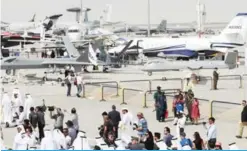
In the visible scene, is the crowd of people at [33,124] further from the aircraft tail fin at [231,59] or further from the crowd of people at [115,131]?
the aircraft tail fin at [231,59]

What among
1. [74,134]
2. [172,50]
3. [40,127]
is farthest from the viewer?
[172,50]

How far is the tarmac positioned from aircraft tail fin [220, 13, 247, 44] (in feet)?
47.9

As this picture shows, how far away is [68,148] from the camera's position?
13.6 m

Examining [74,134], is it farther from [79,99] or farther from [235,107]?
[79,99]

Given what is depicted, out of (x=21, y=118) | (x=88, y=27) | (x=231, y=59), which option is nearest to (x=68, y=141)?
(x=21, y=118)

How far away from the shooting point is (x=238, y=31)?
54781 mm

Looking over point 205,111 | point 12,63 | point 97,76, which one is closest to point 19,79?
point 12,63

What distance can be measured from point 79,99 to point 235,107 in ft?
28.6

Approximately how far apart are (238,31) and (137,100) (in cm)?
3238

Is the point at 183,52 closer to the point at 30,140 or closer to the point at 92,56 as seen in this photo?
the point at 92,56

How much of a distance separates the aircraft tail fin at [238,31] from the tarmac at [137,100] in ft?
47.9

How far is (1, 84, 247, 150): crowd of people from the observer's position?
515 inches

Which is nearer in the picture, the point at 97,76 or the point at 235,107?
the point at 235,107

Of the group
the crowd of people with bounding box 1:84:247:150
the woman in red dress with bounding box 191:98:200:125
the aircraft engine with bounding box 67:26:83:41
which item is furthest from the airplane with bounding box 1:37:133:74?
the aircraft engine with bounding box 67:26:83:41
